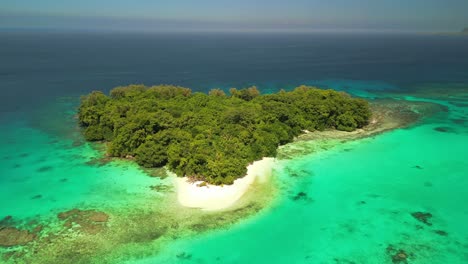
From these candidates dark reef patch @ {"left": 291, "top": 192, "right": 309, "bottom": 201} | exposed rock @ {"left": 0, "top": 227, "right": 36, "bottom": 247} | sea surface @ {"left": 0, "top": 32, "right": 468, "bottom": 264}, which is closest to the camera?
sea surface @ {"left": 0, "top": 32, "right": 468, "bottom": 264}

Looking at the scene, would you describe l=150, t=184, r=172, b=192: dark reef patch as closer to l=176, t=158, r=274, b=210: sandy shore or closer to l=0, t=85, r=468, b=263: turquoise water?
l=0, t=85, r=468, b=263: turquoise water

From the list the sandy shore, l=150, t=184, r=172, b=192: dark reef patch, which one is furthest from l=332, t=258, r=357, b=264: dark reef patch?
l=150, t=184, r=172, b=192: dark reef patch

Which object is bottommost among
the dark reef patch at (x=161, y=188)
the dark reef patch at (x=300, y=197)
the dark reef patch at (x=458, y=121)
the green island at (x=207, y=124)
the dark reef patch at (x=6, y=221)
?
the dark reef patch at (x=6, y=221)

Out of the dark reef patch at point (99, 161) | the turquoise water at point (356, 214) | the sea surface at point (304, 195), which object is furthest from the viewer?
the dark reef patch at point (99, 161)

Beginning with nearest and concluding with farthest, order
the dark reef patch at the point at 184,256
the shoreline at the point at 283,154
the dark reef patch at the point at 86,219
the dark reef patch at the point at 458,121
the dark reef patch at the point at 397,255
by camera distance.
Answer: the dark reef patch at the point at 397,255 → the dark reef patch at the point at 184,256 → the dark reef patch at the point at 86,219 → the shoreline at the point at 283,154 → the dark reef patch at the point at 458,121

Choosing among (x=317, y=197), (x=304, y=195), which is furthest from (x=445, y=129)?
(x=304, y=195)

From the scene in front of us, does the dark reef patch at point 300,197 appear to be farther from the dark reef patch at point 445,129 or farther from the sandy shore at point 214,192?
the dark reef patch at point 445,129

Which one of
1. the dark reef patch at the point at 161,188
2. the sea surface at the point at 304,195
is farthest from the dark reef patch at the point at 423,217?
the dark reef patch at the point at 161,188
